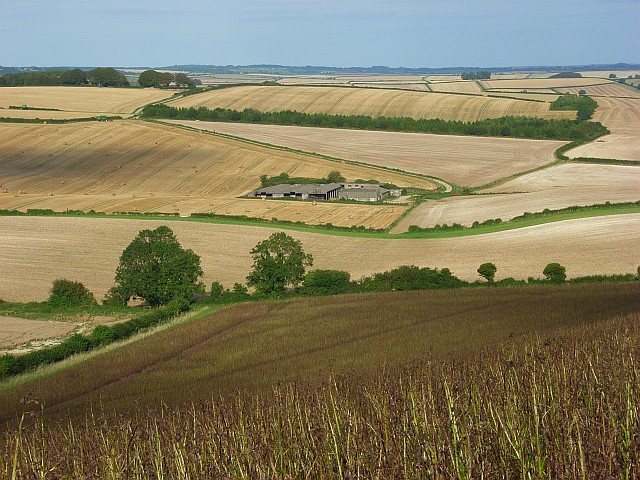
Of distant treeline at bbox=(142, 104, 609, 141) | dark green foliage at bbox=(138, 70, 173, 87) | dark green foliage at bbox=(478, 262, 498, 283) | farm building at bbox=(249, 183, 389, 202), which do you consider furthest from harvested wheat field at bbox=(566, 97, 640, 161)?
dark green foliage at bbox=(138, 70, 173, 87)

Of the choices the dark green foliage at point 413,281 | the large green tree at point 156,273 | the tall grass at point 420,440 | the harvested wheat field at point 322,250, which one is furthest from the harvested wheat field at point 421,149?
the tall grass at point 420,440

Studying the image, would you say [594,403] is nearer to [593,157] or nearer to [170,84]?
[593,157]

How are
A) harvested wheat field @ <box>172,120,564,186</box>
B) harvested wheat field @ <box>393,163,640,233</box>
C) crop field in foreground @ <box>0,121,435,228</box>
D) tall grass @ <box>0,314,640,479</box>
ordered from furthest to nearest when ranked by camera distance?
1. harvested wheat field @ <box>172,120,564,186</box>
2. crop field in foreground @ <box>0,121,435,228</box>
3. harvested wheat field @ <box>393,163,640,233</box>
4. tall grass @ <box>0,314,640,479</box>

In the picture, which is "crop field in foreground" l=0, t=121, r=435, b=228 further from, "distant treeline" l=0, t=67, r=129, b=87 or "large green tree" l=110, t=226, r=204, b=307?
"distant treeline" l=0, t=67, r=129, b=87

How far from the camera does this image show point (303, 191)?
8162cm

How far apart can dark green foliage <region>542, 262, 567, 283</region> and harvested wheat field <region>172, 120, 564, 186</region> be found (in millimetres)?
41346

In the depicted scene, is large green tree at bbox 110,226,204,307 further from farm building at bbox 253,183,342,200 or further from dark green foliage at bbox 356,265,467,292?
farm building at bbox 253,183,342,200

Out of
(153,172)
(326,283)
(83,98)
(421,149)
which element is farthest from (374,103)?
(326,283)

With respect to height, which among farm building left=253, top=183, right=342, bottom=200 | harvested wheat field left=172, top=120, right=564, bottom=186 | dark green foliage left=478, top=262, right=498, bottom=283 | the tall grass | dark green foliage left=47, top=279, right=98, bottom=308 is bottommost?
dark green foliage left=47, top=279, right=98, bottom=308

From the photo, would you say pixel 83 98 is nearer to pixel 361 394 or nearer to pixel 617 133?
pixel 617 133

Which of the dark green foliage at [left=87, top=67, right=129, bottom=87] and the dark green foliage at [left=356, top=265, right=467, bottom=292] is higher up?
the dark green foliage at [left=87, top=67, right=129, bottom=87]

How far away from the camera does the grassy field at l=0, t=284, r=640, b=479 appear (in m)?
11.0

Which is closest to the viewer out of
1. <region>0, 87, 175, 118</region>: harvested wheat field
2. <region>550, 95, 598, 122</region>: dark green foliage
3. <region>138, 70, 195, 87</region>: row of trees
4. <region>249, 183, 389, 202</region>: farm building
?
<region>249, 183, 389, 202</region>: farm building

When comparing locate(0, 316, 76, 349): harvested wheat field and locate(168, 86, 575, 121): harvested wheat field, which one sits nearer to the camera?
locate(0, 316, 76, 349): harvested wheat field
